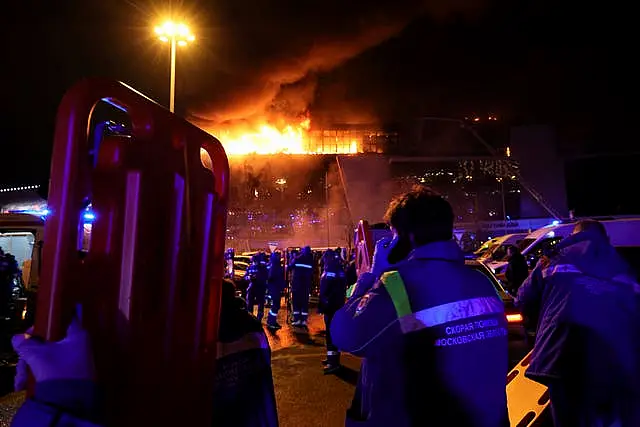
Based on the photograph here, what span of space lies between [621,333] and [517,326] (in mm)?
3068

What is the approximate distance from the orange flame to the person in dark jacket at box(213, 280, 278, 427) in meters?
35.1

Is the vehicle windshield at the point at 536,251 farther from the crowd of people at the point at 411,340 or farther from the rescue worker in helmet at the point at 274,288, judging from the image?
the crowd of people at the point at 411,340

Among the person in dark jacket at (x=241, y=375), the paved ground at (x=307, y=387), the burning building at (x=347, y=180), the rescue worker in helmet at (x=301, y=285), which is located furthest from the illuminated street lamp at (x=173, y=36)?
the burning building at (x=347, y=180)

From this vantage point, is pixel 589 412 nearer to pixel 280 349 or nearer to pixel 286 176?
pixel 280 349

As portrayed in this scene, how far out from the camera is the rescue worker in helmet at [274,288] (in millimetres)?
10414

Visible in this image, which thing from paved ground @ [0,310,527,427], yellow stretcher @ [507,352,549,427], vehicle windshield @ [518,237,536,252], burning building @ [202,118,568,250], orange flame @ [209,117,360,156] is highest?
orange flame @ [209,117,360,156]

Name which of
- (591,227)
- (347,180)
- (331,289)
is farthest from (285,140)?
(591,227)

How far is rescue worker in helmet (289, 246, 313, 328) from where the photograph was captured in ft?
34.4

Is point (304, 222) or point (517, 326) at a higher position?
point (304, 222)

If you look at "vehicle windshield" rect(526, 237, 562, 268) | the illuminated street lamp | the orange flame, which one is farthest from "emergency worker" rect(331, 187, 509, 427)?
the orange flame

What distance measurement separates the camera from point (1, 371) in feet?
21.5

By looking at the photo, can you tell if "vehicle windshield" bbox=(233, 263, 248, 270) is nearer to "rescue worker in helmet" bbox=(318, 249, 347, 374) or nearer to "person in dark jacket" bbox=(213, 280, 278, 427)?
"rescue worker in helmet" bbox=(318, 249, 347, 374)

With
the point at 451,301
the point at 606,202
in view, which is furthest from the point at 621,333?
the point at 606,202

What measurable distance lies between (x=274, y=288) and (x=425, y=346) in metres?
9.22
